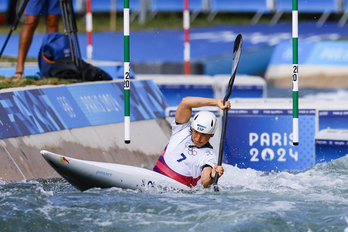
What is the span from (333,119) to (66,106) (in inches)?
129

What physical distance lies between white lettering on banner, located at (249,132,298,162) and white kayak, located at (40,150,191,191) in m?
2.14

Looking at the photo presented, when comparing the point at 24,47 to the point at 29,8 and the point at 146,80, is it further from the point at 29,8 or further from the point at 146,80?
the point at 146,80

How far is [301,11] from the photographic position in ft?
71.5

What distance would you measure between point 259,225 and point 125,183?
1.49 m

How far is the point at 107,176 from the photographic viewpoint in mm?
5238

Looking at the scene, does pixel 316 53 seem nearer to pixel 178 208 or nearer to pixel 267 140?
pixel 267 140

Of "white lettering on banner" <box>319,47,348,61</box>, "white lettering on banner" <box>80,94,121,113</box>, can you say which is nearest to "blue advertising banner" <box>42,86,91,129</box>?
"white lettering on banner" <box>80,94,121,113</box>

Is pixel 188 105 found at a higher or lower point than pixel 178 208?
higher

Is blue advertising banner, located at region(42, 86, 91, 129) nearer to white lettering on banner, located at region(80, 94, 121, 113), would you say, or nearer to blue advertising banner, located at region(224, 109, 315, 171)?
white lettering on banner, located at region(80, 94, 121, 113)

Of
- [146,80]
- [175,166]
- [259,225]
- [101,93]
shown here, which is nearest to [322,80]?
[146,80]

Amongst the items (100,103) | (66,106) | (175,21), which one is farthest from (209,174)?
(175,21)

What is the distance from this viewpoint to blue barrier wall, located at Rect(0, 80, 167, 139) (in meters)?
6.23

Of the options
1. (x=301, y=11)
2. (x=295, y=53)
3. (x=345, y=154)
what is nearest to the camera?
(x=295, y=53)

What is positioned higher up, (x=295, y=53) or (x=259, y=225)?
(x=295, y=53)
